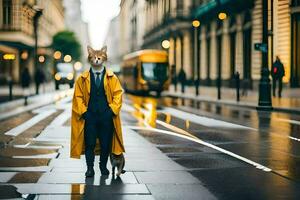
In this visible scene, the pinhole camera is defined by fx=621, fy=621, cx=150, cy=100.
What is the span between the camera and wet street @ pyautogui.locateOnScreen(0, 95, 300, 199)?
7.30m

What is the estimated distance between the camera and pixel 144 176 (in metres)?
8.38

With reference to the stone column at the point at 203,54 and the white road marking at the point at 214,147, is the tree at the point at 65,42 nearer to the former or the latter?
the stone column at the point at 203,54

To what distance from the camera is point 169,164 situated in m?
9.56

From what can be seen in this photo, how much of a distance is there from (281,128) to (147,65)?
26829mm

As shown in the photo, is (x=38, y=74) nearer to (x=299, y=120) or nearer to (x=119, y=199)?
(x=299, y=120)

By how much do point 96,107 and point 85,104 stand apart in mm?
170

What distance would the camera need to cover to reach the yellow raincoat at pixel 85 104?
799 centimetres

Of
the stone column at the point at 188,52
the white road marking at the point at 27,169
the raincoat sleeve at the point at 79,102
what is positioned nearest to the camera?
the raincoat sleeve at the point at 79,102

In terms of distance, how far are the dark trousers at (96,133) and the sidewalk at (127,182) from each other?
379 mm

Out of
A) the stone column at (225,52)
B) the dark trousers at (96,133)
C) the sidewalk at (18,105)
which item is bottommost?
the sidewalk at (18,105)

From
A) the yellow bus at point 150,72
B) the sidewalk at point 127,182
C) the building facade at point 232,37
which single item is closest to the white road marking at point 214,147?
the sidewalk at point 127,182

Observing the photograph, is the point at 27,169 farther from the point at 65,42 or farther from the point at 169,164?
the point at 65,42

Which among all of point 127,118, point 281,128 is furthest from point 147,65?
point 281,128

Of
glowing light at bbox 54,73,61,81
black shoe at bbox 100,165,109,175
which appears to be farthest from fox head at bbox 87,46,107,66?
glowing light at bbox 54,73,61,81
